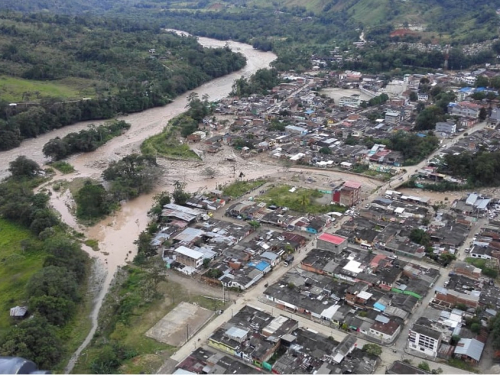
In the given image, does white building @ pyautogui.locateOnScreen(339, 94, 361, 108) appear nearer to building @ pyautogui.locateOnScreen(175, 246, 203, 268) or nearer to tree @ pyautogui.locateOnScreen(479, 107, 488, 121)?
tree @ pyautogui.locateOnScreen(479, 107, 488, 121)

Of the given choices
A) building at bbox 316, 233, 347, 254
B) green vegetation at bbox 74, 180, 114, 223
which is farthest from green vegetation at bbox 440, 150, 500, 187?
green vegetation at bbox 74, 180, 114, 223

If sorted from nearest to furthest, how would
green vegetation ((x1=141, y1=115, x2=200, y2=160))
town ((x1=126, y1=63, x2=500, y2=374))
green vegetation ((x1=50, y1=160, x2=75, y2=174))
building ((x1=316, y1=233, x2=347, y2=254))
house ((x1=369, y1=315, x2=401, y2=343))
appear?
town ((x1=126, y1=63, x2=500, y2=374)) < house ((x1=369, y1=315, x2=401, y2=343)) < building ((x1=316, y1=233, x2=347, y2=254)) < green vegetation ((x1=50, y1=160, x2=75, y2=174)) < green vegetation ((x1=141, y1=115, x2=200, y2=160))

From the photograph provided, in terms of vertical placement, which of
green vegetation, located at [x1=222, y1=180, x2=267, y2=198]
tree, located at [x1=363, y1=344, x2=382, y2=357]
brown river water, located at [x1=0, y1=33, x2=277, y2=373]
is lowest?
brown river water, located at [x1=0, y1=33, x2=277, y2=373]

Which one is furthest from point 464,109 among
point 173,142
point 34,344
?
point 34,344

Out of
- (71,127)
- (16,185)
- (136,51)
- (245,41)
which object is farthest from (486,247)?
(245,41)

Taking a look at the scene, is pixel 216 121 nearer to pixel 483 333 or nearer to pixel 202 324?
pixel 202 324
